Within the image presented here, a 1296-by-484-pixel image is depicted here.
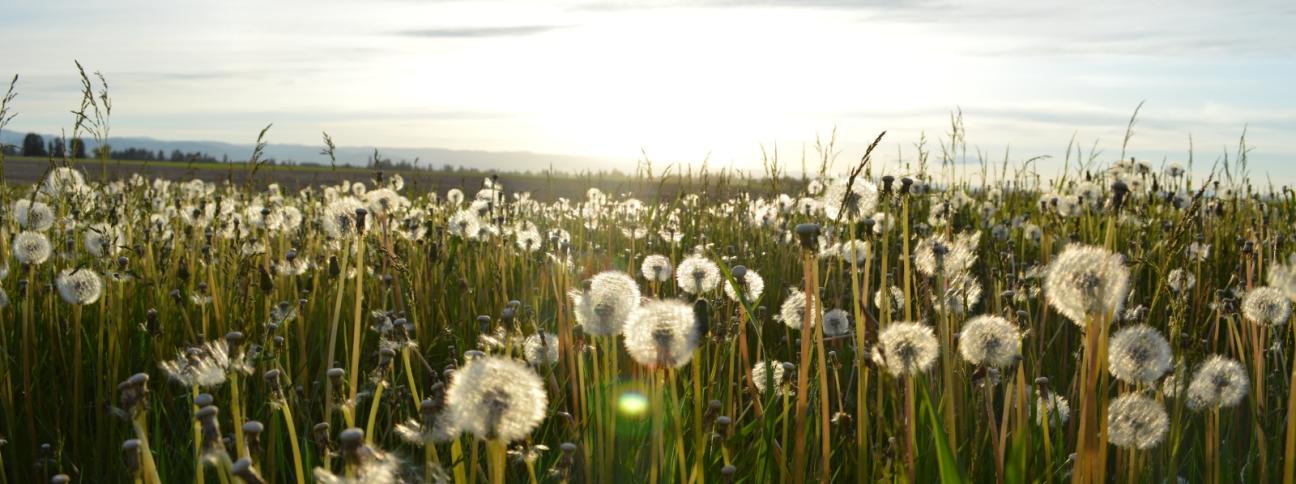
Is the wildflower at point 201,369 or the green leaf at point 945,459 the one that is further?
the wildflower at point 201,369

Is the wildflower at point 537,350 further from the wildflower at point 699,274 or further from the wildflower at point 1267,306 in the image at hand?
the wildflower at point 1267,306

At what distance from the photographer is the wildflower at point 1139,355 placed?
75.8 inches

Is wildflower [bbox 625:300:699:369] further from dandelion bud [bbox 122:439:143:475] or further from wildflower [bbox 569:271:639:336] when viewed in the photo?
dandelion bud [bbox 122:439:143:475]

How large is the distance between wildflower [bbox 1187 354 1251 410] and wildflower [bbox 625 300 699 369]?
1.26 meters

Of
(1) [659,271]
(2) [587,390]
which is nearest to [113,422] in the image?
(2) [587,390]

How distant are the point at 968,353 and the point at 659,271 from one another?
117 centimetres

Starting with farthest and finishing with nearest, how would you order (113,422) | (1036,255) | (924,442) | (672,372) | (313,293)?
(1036,255), (313,293), (113,422), (924,442), (672,372)

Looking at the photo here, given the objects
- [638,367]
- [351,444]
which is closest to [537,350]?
[638,367]

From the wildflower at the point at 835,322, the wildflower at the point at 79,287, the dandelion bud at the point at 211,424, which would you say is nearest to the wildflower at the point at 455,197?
the wildflower at the point at 79,287

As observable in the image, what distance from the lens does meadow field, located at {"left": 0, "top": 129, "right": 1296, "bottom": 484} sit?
1.59 metres

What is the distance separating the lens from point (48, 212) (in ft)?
13.2

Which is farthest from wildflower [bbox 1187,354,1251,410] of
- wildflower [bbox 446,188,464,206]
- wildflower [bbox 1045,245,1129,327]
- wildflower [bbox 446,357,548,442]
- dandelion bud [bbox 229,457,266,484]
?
wildflower [bbox 446,188,464,206]

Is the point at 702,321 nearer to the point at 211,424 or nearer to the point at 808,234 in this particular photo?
the point at 808,234

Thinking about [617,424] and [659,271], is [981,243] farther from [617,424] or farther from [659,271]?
[617,424]
